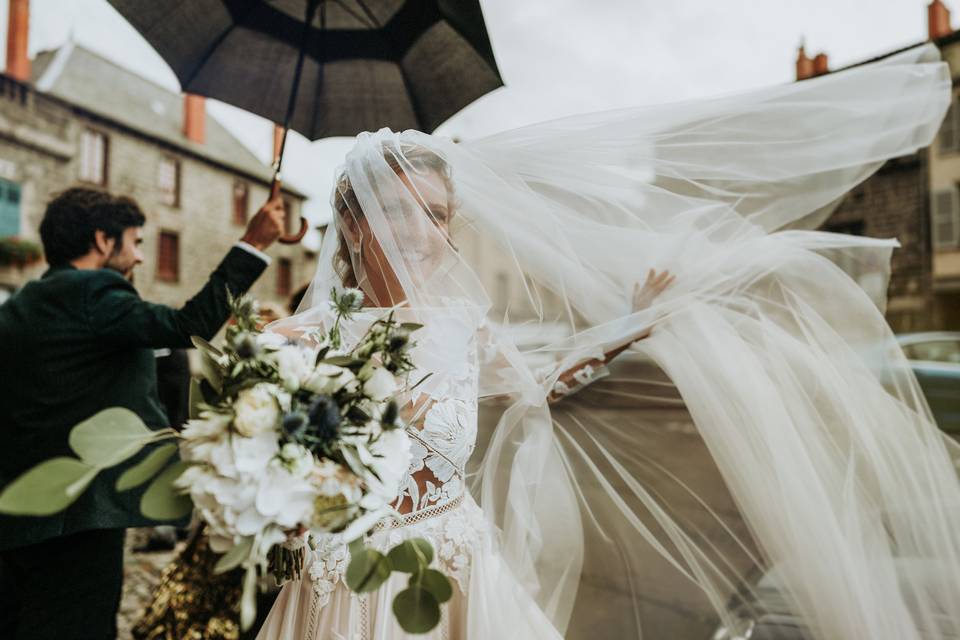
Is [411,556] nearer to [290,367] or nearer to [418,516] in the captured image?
[290,367]

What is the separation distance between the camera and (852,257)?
1833 millimetres

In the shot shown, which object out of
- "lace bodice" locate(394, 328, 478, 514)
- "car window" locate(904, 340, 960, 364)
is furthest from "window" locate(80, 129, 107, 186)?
"car window" locate(904, 340, 960, 364)

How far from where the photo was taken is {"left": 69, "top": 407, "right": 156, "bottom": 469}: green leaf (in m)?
0.73

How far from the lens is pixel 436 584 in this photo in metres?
0.81

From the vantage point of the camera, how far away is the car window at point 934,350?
5184 mm

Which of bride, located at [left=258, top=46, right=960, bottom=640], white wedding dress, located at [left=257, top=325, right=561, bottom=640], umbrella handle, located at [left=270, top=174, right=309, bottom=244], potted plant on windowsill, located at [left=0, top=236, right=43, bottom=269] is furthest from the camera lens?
potted plant on windowsill, located at [left=0, top=236, right=43, bottom=269]

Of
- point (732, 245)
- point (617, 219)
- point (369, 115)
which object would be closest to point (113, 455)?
point (617, 219)

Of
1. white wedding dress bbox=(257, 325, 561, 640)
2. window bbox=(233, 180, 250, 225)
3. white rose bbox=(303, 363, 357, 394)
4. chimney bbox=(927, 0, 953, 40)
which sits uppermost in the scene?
chimney bbox=(927, 0, 953, 40)

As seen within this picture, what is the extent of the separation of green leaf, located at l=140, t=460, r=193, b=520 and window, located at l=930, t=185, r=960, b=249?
52.4ft

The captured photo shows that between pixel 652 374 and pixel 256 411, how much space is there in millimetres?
1403

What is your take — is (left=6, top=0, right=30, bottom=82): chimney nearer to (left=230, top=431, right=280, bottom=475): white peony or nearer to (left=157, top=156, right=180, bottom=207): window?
(left=157, top=156, right=180, bottom=207): window

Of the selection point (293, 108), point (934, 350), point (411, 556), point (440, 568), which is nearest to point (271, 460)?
point (411, 556)

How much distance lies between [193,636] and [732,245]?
2.44 m

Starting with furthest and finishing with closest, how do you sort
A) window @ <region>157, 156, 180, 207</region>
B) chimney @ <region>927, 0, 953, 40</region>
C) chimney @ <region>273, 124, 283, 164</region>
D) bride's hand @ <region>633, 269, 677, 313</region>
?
chimney @ <region>927, 0, 953, 40</region> < window @ <region>157, 156, 180, 207</region> < chimney @ <region>273, 124, 283, 164</region> < bride's hand @ <region>633, 269, 677, 313</region>
